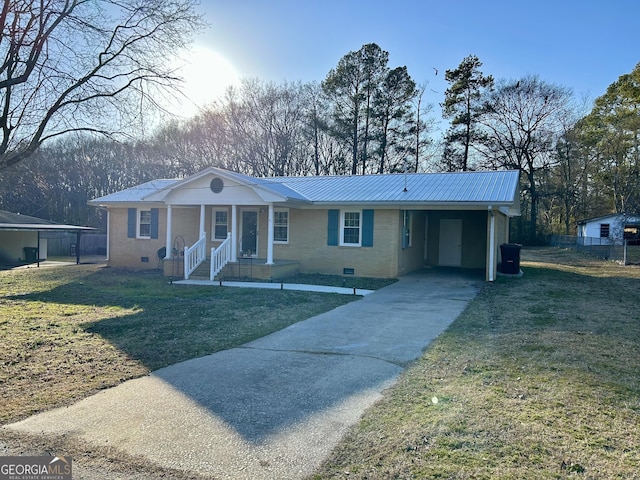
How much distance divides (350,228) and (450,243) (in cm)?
607

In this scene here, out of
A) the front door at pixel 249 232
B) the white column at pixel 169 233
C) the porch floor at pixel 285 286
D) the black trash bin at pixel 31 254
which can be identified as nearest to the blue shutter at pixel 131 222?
the white column at pixel 169 233

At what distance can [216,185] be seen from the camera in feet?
54.4

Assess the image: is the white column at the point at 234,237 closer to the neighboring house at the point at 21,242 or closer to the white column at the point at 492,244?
the white column at the point at 492,244

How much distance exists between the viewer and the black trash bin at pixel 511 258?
56.7ft

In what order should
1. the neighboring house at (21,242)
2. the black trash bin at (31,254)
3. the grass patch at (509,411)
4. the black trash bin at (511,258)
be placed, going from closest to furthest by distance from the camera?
the grass patch at (509,411)
the black trash bin at (511,258)
the neighboring house at (21,242)
the black trash bin at (31,254)

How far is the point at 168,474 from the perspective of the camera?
3279mm

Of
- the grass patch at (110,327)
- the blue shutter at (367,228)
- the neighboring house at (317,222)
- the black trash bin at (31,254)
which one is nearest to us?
the grass patch at (110,327)

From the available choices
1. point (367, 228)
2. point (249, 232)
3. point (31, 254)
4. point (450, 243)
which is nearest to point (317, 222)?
point (367, 228)

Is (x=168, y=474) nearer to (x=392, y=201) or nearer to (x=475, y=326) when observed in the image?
(x=475, y=326)

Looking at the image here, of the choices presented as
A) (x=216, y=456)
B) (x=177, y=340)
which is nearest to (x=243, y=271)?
(x=177, y=340)

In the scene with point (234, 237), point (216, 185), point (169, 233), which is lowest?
point (234, 237)

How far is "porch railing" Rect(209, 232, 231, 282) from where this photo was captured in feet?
51.7

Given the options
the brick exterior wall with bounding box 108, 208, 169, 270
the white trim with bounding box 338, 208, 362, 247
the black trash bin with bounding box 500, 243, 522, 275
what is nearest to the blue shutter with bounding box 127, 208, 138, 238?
the brick exterior wall with bounding box 108, 208, 169, 270

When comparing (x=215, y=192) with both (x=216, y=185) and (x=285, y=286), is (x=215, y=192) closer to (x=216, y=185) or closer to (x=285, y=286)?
(x=216, y=185)
